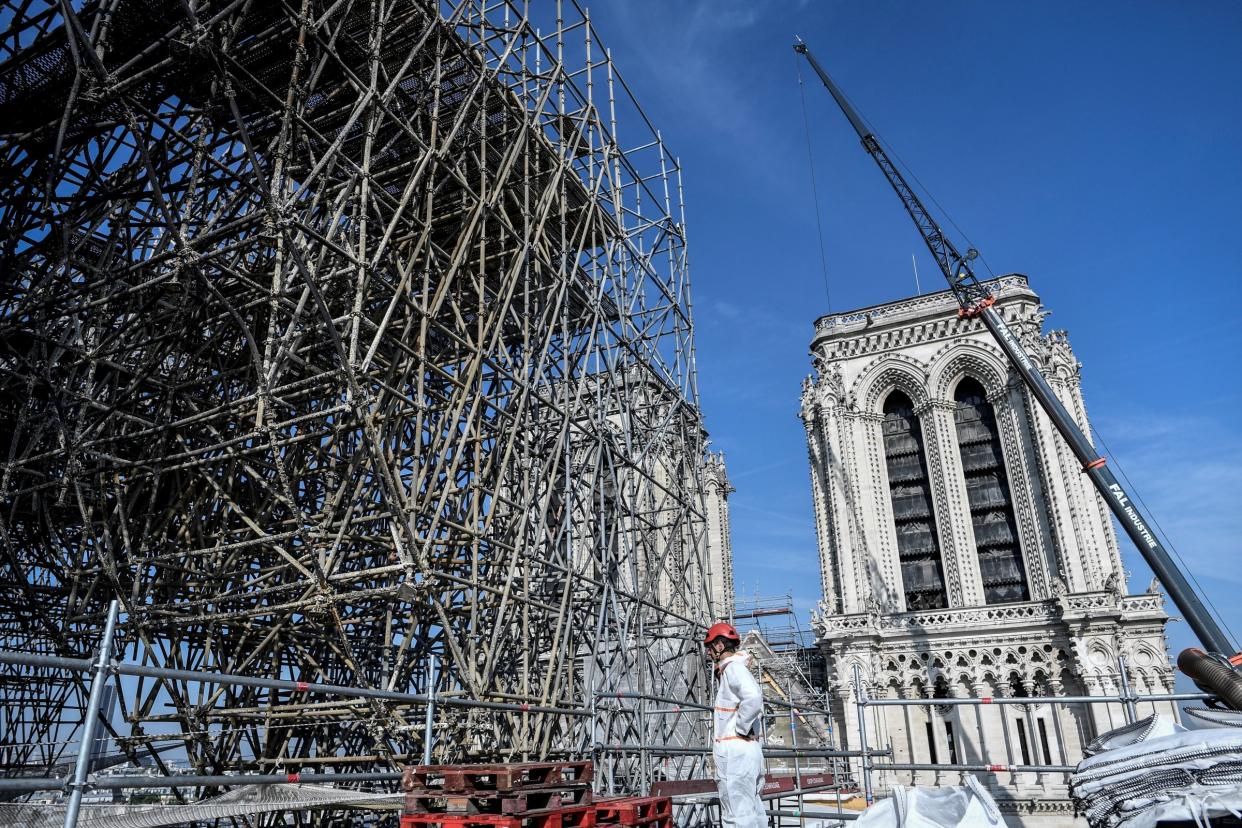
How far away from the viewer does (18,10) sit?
10.9 metres

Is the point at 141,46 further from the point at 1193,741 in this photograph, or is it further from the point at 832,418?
the point at 832,418

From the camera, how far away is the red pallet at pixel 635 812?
6301mm

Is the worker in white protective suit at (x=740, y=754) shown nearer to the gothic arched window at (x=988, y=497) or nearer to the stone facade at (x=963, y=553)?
the stone facade at (x=963, y=553)

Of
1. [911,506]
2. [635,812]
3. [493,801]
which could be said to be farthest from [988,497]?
[493,801]

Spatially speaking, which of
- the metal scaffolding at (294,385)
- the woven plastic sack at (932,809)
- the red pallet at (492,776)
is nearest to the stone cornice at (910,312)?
the metal scaffolding at (294,385)

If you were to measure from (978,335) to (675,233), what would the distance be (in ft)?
60.3

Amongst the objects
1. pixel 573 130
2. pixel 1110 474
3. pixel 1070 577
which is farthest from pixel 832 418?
pixel 573 130

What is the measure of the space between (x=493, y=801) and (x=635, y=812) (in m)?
1.24

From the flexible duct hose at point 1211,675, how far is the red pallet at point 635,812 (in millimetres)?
5699

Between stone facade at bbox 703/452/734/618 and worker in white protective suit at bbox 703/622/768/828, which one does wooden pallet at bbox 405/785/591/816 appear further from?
stone facade at bbox 703/452/734/618

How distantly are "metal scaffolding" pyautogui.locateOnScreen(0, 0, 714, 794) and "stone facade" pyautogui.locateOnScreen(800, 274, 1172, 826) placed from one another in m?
16.9

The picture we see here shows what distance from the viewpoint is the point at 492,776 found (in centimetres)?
582

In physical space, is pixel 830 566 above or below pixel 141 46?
below

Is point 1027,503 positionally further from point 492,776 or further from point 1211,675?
point 492,776
